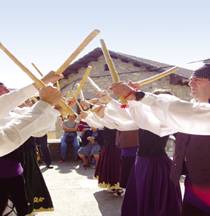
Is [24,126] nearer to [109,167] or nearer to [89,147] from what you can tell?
[109,167]

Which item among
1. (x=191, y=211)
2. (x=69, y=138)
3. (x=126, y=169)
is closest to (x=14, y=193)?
(x=191, y=211)

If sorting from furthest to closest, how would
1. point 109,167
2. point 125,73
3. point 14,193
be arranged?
point 125,73 < point 109,167 < point 14,193

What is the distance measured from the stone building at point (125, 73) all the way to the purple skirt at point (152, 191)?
24.6 ft

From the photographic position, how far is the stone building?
1090 cm

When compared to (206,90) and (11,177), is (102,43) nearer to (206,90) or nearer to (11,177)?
(206,90)

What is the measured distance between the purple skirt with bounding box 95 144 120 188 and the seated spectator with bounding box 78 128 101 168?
5.76 feet

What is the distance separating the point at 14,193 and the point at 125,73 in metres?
9.14

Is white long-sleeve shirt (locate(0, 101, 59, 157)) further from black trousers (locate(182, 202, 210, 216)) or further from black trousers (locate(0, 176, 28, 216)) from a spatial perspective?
black trousers (locate(0, 176, 28, 216))

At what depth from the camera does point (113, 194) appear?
522 centimetres

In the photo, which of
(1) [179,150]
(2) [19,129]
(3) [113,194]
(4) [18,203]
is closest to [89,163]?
(3) [113,194]

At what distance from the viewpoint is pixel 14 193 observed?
10.4 feet

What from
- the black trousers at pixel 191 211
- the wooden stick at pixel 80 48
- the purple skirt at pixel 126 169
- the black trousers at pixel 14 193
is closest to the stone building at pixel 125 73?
the purple skirt at pixel 126 169

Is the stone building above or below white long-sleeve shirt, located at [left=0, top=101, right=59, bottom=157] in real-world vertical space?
above

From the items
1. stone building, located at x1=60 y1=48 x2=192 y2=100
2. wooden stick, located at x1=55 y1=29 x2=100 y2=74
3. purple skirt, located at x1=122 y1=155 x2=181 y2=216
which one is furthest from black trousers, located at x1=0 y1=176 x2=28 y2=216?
stone building, located at x1=60 y1=48 x2=192 y2=100
